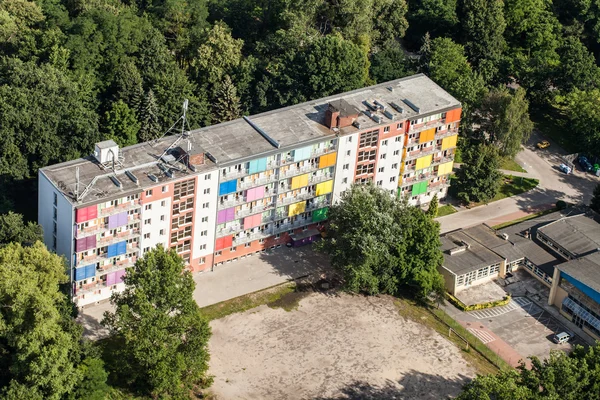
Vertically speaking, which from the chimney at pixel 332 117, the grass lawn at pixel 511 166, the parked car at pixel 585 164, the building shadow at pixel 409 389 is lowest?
the building shadow at pixel 409 389

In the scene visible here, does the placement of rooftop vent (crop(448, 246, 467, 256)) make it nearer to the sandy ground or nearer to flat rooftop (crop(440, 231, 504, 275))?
flat rooftop (crop(440, 231, 504, 275))

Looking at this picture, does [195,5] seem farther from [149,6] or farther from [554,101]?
[554,101]

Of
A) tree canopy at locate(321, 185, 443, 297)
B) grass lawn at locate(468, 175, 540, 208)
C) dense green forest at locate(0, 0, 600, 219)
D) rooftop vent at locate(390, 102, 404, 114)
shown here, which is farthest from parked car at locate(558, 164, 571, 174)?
tree canopy at locate(321, 185, 443, 297)

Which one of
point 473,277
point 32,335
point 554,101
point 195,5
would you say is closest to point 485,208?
point 473,277

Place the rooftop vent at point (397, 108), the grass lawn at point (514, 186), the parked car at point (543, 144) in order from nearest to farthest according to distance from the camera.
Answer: the rooftop vent at point (397, 108) → the grass lawn at point (514, 186) → the parked car at point (543, 144)

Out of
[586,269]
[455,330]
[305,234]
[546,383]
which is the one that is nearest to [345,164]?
[305,234]

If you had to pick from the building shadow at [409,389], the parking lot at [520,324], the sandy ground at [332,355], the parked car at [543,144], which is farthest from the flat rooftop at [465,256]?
the parked car at [543,144]

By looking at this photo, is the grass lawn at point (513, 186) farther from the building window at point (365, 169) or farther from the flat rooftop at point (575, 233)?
the building window at point (365, 169)
